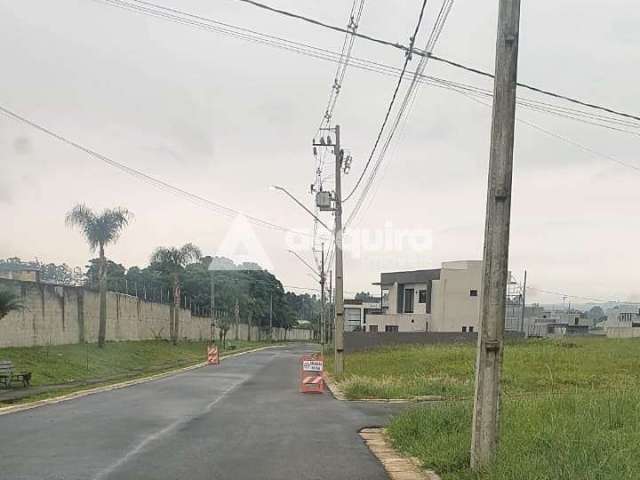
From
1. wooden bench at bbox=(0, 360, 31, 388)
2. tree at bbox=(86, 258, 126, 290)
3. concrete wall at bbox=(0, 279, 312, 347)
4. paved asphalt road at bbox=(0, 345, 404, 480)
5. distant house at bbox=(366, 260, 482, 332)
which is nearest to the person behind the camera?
paved asphalt road at bbox=(0, 345, 404, 480)

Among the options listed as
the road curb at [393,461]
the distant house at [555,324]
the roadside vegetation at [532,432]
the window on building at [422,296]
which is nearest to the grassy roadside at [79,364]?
the road curb at [393,461]

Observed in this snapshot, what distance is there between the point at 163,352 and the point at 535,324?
6912cm

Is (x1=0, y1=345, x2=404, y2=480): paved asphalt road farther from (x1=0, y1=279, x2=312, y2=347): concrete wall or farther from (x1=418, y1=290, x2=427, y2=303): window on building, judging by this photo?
(x1=418, y1=290, x2=427, y2=303): window on building

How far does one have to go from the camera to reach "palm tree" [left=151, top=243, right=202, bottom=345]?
203ft

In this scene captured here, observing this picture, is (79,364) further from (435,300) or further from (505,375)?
(435,300)

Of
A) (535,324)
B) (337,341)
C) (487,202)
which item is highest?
(487,202)

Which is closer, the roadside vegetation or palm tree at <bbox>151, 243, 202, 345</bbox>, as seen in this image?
the roadside vegetation

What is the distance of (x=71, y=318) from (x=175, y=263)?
22.6 meters

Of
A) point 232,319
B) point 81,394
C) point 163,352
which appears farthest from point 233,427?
point 232,319

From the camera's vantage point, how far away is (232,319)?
323 feet

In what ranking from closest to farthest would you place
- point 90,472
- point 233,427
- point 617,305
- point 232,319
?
point 90,472 → point 233,427 → point 232,319 → point 617,305

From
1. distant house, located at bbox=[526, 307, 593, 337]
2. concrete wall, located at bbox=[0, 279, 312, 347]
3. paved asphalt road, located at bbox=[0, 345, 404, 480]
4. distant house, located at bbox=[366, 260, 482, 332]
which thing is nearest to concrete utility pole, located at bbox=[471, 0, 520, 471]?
paved asphalt road, located at bbox=[0, 345, 404, 480]

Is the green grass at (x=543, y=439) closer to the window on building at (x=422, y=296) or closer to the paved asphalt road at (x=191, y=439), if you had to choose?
the paved asphalt road at (x=191, y=439)

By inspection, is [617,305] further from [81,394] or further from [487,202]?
[487,202]
